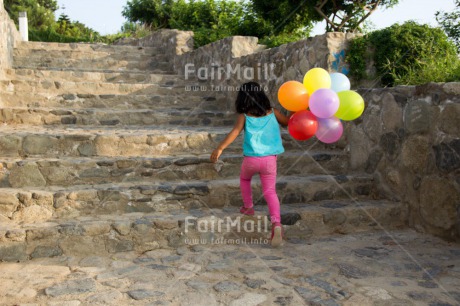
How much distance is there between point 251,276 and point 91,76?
18.5 feet

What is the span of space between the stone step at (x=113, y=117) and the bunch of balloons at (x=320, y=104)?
3162 mm

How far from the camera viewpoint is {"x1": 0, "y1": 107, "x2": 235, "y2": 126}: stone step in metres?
5.79

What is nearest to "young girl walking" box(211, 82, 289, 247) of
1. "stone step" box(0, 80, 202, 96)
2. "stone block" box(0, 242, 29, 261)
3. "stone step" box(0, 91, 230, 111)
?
"stone block" box(0, 242, 29, 261)

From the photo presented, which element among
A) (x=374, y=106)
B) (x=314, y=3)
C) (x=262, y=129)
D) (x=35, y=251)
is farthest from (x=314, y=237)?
(x=314, y=3)

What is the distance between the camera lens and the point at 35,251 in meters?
3.48

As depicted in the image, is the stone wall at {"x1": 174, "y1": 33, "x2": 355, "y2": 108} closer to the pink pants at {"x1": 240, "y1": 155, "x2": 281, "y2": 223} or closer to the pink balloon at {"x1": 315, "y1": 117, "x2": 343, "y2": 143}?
the pink balloon at {"x1": 315, "y1": 117, "x2": 343, "y2": 143}

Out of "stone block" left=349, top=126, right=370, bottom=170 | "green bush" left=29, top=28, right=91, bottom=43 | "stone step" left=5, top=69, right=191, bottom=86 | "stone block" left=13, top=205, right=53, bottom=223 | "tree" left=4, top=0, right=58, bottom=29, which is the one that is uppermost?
"tree" left=4, top=0, right=58, bottom=29

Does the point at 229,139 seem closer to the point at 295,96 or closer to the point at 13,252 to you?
the point at 295,96

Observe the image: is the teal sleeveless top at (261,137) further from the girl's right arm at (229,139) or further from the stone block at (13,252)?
the stone block at (13,252)

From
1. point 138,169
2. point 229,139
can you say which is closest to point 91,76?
point 138,169

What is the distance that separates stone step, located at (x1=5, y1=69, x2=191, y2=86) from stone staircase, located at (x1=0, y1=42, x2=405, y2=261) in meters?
0.72

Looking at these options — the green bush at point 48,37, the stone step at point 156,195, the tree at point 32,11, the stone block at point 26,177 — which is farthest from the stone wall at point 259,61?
the tree at point 32,11

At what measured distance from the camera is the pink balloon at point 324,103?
→ 11.2 ft

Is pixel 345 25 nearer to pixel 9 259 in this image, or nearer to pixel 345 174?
pixel 345 174
